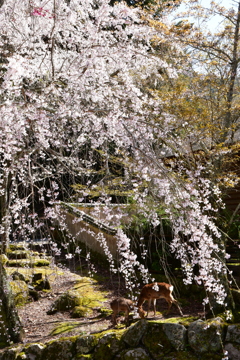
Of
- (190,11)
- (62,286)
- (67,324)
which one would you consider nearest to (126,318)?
(67,324)

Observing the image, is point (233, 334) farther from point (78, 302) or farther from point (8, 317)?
point (8, 317)

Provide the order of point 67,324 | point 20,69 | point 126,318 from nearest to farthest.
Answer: point 20,69 → point 126,318 → point 67,324

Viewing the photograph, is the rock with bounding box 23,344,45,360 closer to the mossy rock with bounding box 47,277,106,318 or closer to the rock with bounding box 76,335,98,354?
the rock with bounding box 76,335,98,354

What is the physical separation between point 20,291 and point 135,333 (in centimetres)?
277

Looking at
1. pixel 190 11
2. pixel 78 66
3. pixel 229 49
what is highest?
pixel 190 11

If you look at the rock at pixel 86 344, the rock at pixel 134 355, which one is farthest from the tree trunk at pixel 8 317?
the rock at pixel 134 355

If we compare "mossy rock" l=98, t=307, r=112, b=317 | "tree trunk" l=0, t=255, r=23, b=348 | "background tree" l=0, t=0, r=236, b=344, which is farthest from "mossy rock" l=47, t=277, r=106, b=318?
"background tree" l=0, t=0, r=236, b=344

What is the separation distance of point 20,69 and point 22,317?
13.7ft

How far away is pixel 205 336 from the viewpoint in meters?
4.36

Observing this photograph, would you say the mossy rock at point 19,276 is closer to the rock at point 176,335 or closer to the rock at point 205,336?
the rock at point 176,335

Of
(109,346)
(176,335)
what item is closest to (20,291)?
(109,346)

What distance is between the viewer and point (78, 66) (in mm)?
4668

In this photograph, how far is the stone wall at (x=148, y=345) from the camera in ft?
14.1

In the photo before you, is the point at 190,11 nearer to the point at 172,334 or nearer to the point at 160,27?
the point at 160,27
